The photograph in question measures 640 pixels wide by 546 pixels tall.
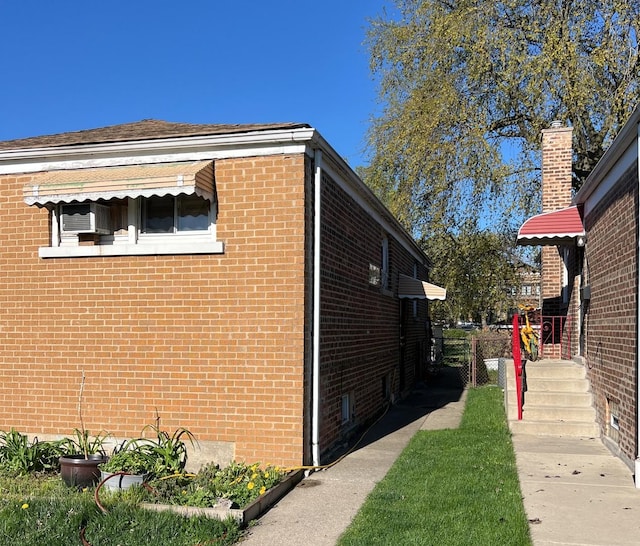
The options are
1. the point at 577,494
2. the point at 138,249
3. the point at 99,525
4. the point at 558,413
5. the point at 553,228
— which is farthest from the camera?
the point at 553,228

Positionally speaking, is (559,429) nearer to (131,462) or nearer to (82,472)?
(131,462)

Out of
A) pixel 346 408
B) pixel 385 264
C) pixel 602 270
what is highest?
pixel 385 264

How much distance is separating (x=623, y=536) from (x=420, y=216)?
1411 cm

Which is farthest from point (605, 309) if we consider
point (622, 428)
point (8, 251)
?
point (8, 251)

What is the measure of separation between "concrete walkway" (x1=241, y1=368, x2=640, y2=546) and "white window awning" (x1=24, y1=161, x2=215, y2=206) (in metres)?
3.69

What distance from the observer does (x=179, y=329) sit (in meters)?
7.49

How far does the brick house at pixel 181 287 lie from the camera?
7168mm

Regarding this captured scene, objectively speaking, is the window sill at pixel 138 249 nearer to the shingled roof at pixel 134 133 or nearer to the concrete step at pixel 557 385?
the shingled roof at pixel 134 133

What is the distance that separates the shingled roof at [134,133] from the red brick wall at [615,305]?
428 centimetres

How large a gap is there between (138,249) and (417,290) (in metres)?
7.89

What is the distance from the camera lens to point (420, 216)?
18.7 m

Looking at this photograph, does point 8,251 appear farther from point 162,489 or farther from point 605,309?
point 605,309

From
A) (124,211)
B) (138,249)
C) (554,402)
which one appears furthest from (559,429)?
(124,211)

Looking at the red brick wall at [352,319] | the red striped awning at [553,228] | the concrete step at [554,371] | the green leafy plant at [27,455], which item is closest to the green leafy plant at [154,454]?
the green leafy plant at [27,455]
